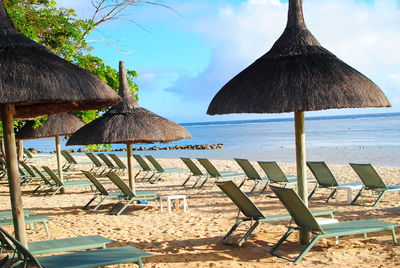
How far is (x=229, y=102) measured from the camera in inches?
217

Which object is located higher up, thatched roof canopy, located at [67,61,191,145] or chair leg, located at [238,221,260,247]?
thatched roof canopy, located at [67,61,191,145]

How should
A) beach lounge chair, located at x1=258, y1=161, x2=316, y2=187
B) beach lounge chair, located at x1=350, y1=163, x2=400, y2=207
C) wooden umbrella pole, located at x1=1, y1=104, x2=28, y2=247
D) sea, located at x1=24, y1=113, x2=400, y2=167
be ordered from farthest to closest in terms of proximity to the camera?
sea, located at x1=24, y1=113, x2=400, y2=167 < beach lounge chair, located at x1=258, y1=161, x2=316, y2=187 < beach lounge chair, located at x1=350, y1=163, x2=400, y2=207 < wooden umbrella pole, located at x1=1, y1=104, x2=28, y2=247

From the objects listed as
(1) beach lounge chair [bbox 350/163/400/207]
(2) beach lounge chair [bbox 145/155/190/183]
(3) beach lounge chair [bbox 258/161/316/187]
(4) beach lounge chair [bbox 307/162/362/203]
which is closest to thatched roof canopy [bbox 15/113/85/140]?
(2) beach lounge chair [bbox 145/155/190/183]

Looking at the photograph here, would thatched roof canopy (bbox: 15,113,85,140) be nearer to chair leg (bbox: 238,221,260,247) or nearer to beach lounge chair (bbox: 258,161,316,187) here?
beach lounge chair (bbox: 258,161,316,187)

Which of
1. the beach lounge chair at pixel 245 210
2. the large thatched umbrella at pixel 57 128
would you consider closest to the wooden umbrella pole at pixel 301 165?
the beach lounge chair at pixel 245 210

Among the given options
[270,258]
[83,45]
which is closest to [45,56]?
[270,258]

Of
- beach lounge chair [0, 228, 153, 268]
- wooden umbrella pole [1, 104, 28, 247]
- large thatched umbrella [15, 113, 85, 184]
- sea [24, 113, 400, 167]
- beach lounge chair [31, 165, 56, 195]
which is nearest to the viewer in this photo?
beach lounge chair [0, 228, 153, 268]

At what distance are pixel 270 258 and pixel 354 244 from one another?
99 cm

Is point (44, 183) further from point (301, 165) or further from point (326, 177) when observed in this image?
point (301, 165)

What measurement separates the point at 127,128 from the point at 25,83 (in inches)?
160

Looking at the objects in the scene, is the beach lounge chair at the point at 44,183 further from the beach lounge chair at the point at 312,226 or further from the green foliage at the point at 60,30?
the beach lounge chair at the point at 312,226

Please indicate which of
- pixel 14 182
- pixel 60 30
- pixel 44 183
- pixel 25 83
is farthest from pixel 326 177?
pixel 60 30

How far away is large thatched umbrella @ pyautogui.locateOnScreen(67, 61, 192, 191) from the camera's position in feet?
27.6

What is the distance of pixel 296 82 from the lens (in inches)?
202
